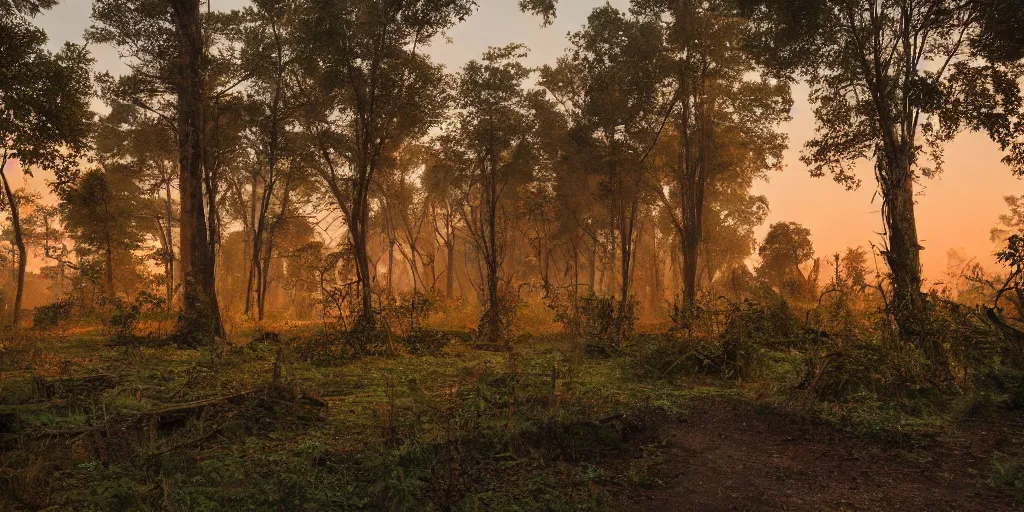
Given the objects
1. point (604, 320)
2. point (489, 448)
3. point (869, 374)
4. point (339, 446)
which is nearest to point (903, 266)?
point (869, 374)

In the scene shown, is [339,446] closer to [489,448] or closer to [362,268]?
[489,448]

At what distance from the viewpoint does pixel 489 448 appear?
593 cm

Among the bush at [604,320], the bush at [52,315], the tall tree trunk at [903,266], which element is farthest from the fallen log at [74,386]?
the bush at [52,315]

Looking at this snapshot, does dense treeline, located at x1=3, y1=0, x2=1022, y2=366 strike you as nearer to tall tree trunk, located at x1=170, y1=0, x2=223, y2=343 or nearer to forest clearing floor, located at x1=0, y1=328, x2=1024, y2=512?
tall tree trunk, located at x1=170, y1=0, x2=223, y2=343

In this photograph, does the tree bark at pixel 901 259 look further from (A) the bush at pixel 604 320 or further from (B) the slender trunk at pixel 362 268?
(B) the slender trunk at pixel 362 268

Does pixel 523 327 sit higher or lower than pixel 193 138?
lower

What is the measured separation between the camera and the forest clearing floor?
4605 millimetres

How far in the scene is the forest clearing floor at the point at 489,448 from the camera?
4605 millimetres

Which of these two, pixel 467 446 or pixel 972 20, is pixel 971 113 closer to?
pixel 972 20

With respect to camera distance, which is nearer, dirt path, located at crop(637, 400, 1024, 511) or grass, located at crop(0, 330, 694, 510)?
grass, located at crop(0, 330, 694, 510)

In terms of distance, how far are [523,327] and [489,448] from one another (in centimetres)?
1452

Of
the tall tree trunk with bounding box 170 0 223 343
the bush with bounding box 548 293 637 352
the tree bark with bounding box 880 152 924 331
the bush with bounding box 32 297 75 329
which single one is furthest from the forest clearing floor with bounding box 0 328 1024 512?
the bush with bounding box 32 297 75 329

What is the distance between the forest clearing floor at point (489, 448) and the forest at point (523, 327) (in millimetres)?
40

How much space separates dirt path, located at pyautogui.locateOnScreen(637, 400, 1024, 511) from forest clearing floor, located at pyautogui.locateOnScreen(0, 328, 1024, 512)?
2 centimetres
